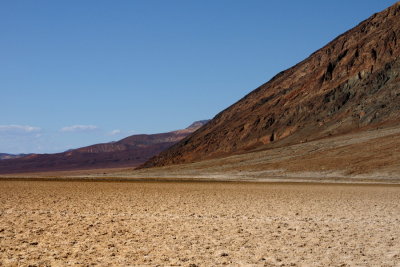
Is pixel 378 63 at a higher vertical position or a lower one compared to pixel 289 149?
higher

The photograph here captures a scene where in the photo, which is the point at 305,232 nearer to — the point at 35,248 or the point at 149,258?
the point at 149,258

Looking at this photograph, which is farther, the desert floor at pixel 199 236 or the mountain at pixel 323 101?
the mountain at pixel 323 101

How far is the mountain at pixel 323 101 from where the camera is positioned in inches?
3142

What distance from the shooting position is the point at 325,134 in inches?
3135

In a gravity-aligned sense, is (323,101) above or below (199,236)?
above

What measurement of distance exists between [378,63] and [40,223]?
81.7 metres

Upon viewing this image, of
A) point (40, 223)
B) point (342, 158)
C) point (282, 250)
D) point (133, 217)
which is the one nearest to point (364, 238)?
point (282, 250)

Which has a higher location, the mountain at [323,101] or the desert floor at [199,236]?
the mountain at [323,101]

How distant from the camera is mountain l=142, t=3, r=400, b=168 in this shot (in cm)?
7981

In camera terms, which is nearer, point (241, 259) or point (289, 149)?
point (241, 259)

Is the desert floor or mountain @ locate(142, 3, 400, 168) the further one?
mountain @ locate(142, 3, 400, 168)

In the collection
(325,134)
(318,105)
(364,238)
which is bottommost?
(364,238)

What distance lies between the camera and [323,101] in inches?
3516

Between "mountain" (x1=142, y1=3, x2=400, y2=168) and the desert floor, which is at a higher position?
"mountain" (x1=142, y1=3, x2=400, y2=168)
